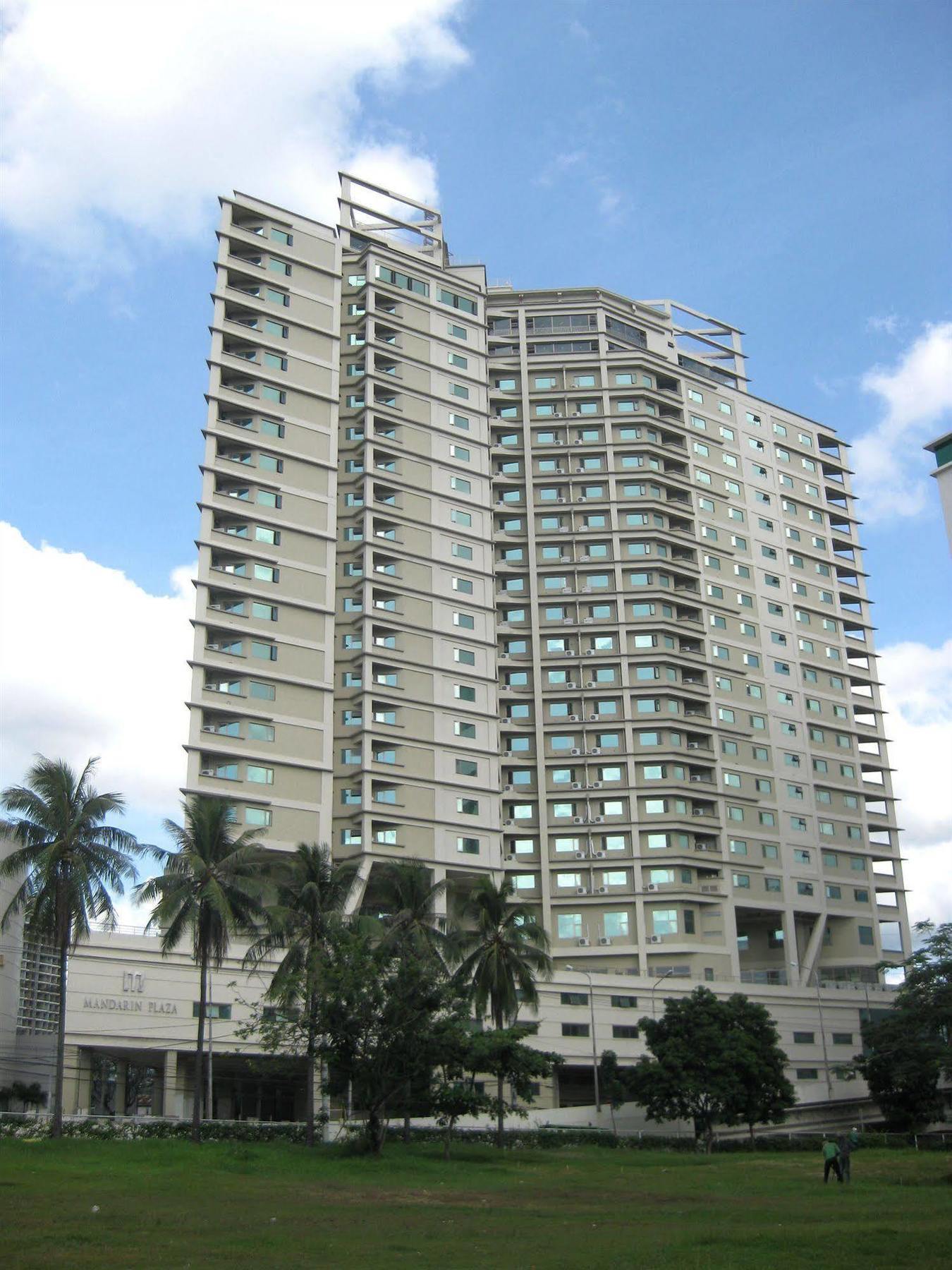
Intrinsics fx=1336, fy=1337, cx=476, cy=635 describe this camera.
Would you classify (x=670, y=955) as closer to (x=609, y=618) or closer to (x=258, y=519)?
(x=609, y=618)

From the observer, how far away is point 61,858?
2095 inches

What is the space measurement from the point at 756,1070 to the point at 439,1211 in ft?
131

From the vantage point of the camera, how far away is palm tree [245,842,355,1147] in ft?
190

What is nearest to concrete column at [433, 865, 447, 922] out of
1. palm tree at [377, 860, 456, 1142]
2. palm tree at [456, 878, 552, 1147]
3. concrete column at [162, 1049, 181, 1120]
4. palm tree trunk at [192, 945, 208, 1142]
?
palm tree at [377, 860, 456, 1142]

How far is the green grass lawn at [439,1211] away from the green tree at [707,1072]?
12.9 m

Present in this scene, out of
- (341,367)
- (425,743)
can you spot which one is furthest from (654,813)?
(341,367)

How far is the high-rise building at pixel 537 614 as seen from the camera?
88250mm

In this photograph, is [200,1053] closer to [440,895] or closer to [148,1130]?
[148,1130]

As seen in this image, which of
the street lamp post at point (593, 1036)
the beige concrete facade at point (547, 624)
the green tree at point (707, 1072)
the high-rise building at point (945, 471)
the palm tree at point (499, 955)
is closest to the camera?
the high-rise building at point (945, 471)

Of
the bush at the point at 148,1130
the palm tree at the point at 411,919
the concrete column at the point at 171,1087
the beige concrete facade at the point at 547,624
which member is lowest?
the bush at the point at 148,1130

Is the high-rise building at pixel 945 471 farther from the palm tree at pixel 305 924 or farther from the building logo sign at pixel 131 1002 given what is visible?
the building logo sign at pixel 131 1002

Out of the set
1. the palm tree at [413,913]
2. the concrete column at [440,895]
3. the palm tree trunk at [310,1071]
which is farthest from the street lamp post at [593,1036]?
the palm tree trunk at [310,1071]

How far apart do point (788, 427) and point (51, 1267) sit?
110m

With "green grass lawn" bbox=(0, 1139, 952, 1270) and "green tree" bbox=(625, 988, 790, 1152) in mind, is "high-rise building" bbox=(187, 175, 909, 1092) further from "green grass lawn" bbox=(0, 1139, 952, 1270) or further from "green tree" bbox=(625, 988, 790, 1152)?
"green grass lawn" bbox=(0, 1139, 952, 1270)
